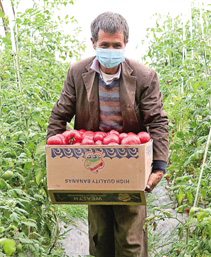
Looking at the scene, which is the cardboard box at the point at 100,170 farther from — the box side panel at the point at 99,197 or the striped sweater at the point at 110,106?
the striped sweater at the point at 110,106

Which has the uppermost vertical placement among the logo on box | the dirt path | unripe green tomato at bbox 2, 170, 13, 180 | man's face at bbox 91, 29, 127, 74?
man's face at bbox 91, 29, 127, 74

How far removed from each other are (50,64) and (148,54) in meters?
1.64

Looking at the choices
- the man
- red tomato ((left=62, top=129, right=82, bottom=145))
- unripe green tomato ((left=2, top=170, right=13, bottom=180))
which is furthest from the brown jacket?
unripe green tomato ((left=2, top=170, right=13, bottom=180))

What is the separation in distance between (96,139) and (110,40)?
521 mm

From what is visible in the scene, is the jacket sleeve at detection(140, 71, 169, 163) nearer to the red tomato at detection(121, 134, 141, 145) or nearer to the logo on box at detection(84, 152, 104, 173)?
the red tomato at detection(121, 134, 141, 145)

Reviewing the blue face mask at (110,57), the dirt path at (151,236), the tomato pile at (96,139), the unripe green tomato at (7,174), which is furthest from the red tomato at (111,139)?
the dirt path at (151,236)

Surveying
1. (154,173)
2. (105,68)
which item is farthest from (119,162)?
(105,68)

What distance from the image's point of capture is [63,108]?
8.88ft

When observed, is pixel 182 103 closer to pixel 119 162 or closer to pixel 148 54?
pixel 119 162

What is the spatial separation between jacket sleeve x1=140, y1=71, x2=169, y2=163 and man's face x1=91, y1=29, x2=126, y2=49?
288mm

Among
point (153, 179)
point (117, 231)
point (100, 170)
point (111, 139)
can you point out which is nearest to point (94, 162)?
point (100, 170)

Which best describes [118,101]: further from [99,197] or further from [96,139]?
[99,197]

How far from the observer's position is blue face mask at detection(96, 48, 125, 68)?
2.39m

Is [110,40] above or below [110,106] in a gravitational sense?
above
